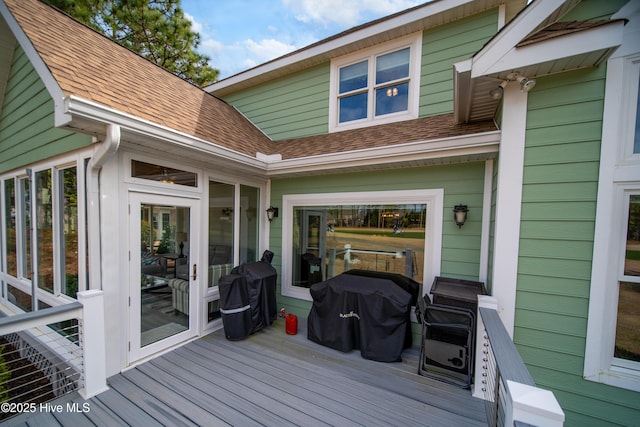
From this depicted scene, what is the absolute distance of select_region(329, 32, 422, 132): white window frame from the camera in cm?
397

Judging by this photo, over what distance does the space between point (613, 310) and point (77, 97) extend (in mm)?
5004

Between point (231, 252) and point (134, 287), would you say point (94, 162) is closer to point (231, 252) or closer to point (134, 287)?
point (134, 287)

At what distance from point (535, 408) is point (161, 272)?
12.9ft

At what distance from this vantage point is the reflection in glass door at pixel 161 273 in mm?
2934

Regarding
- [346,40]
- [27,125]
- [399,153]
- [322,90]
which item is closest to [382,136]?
[399,153]

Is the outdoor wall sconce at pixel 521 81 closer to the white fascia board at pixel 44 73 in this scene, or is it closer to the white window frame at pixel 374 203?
the white window frame at pixel 374 203

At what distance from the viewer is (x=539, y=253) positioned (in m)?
2.31

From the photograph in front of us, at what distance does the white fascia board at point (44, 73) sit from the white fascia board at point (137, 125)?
14cm

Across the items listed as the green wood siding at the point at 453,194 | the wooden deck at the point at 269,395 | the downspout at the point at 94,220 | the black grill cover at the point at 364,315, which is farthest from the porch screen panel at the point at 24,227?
the green wood siding at the point at 453,194

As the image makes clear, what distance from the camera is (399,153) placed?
10.5 ft

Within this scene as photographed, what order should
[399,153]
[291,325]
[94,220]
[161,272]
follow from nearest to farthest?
[94,220], [399,153], [161,272], [291,325]

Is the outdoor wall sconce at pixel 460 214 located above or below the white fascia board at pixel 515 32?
below

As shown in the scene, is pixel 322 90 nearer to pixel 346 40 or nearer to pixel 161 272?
pixel 346 40

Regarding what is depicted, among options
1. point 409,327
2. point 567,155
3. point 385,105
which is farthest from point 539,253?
point 385,105
